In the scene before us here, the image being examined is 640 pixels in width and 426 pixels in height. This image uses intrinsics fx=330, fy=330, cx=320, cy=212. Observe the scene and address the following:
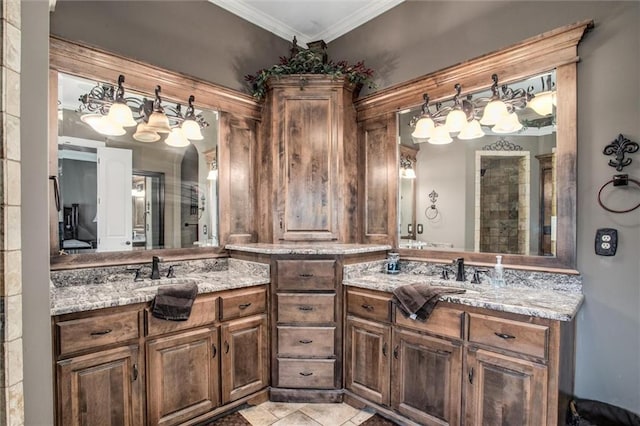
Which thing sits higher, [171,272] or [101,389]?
[171,272]

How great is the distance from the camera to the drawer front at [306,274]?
8.14 feet

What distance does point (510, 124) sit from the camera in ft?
7.61

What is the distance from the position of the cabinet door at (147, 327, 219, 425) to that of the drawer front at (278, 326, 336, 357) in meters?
0.51

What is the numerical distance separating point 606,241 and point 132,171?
10.5 feet

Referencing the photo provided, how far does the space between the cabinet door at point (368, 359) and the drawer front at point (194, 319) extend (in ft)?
3.23

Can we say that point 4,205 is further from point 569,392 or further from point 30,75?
point 569,392

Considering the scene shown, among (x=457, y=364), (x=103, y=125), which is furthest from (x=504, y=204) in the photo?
(x=103, y=125)

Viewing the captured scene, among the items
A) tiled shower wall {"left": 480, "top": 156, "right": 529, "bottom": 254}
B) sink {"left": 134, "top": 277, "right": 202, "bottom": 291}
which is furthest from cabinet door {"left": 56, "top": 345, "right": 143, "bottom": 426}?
tiled shower wall {"left": 480, "top": 156, "right": 529, "bottom": 254}

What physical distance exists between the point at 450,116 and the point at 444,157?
334mm

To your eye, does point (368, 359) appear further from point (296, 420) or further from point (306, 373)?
point (296, 420)

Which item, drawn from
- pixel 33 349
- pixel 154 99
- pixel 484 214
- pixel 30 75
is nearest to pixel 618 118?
pixel 484 214

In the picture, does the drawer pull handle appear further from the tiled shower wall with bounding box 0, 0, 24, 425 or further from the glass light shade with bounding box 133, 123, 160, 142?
the glass light shade with bounding box 133, 123, 160, 142

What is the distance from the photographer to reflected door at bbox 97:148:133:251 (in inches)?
94.0

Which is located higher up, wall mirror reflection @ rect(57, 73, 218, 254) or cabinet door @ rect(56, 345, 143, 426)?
wall mirror reflection @ rect(57, 73, 218, 254)
